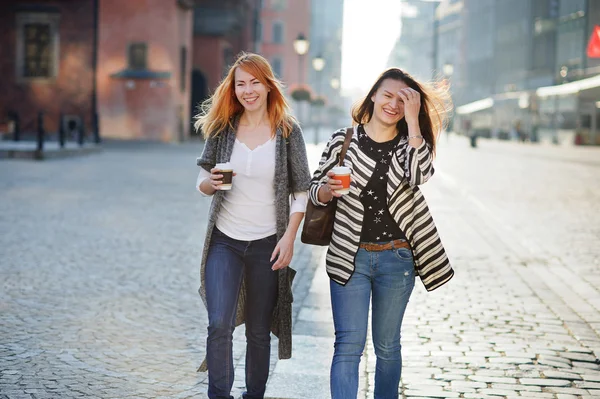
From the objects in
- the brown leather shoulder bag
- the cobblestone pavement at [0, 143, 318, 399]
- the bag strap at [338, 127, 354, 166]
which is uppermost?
the bag strap at [338, 127, 354, 166]

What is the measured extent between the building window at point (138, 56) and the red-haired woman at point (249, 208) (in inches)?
1441

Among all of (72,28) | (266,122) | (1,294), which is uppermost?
(72,28)

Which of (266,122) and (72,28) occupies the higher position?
(72,28)

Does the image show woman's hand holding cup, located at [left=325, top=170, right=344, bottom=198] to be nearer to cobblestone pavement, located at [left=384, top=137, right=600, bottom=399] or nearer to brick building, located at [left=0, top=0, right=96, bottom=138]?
cobblestone pavement, located at [left=384, top=137, right=600, bottom=399]

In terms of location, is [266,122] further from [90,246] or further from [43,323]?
[90,246]

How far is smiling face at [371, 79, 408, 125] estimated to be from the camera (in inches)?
156

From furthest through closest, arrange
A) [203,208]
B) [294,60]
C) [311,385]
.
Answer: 1. [294,60]
2. [203,208]
3. [311,385]

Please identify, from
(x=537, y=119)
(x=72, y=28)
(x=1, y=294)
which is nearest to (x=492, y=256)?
(x=1, y=294)

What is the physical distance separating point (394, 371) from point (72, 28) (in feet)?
124

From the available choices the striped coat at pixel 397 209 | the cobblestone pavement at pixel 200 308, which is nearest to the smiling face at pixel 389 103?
the striped coat at pixel 397 209

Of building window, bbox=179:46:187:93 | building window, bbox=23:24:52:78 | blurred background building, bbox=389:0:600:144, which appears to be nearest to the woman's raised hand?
blurred background building, bbox=389:0:600:144

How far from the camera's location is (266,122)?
4.41 m

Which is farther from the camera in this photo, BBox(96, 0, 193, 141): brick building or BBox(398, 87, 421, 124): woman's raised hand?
BBox(96, 0, 193, 141): brick building

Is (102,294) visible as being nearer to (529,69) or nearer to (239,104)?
(239,104)
